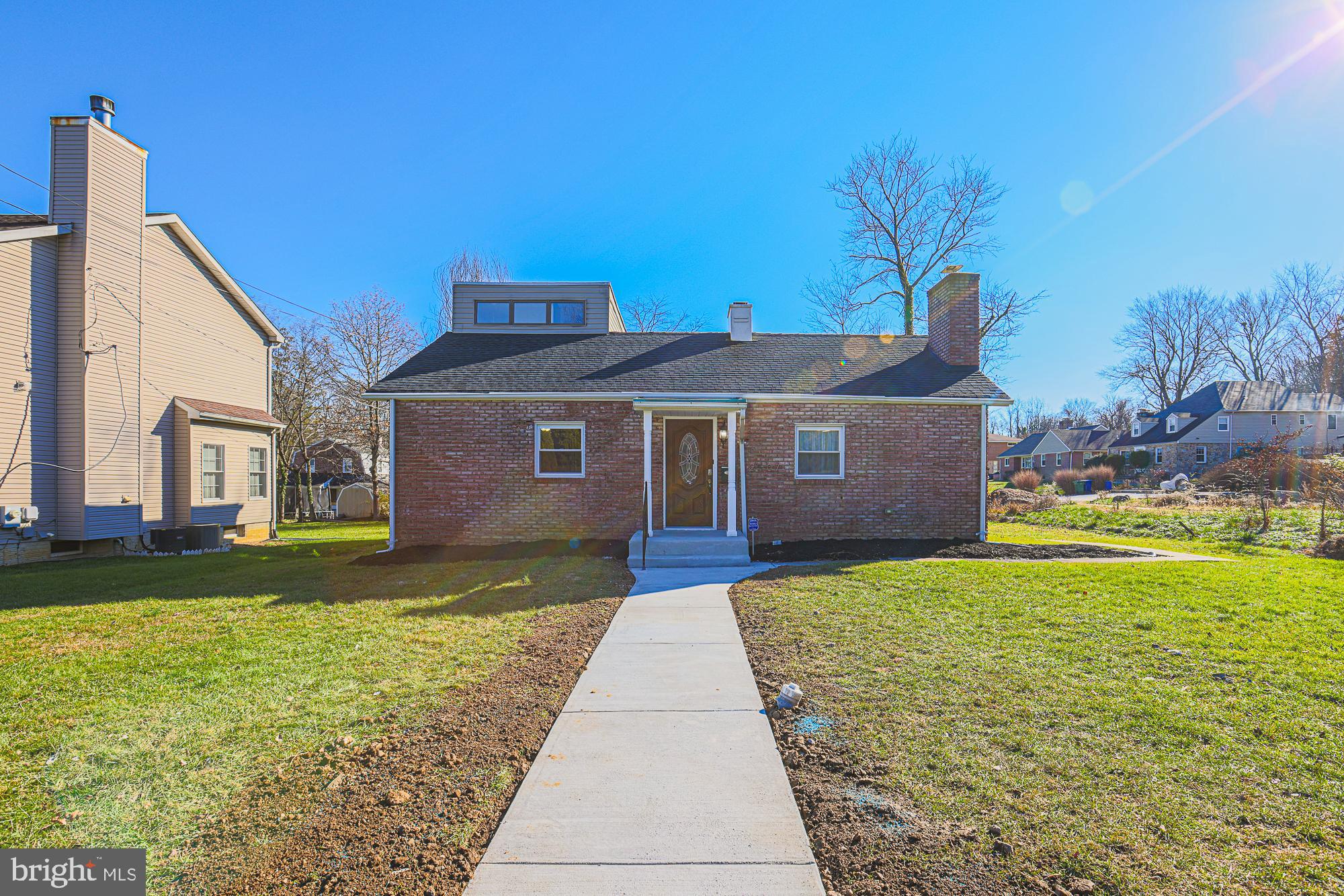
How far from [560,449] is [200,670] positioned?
731cm

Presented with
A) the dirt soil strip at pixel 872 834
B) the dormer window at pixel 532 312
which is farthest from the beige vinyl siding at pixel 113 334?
the dirt soil strip at pixel 872 834

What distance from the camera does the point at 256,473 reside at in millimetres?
15508

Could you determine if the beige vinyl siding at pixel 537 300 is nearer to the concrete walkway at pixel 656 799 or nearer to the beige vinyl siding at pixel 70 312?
the beige vinyl siding at pixel 70 312

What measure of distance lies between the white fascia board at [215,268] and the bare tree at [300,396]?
20.6 ft

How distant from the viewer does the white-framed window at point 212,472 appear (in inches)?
529

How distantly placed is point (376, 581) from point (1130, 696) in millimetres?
8626

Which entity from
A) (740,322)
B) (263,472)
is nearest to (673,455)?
(740,322)

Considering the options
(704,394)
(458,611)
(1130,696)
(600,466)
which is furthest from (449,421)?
(1130,696)

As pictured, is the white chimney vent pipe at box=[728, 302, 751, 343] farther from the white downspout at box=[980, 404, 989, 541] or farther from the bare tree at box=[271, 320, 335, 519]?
the bare tree at box=[271, 320, 335, 519]

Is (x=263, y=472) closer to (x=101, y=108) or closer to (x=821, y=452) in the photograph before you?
(x=101, y=108)

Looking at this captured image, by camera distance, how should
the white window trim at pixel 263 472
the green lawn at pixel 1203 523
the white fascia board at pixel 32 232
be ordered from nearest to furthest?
1. the white fascia board at pixel 32 232
2. the green lawn at pixel 1203 523
3. the white window trim at pixel 263 472

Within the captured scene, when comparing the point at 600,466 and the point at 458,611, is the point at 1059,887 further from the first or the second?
the point at 600,466

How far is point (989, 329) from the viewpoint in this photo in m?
23.6

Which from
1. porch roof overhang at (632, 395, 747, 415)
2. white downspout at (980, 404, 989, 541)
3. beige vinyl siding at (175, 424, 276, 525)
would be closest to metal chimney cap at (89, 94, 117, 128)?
beige vinyl siding at (175, 424, 276, 525)
